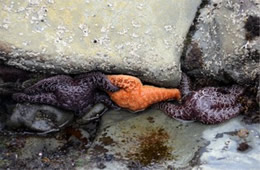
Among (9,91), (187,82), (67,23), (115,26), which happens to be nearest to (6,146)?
(9,91)

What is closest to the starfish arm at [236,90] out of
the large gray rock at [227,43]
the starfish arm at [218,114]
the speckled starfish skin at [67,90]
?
the large gray rock at [227,43]

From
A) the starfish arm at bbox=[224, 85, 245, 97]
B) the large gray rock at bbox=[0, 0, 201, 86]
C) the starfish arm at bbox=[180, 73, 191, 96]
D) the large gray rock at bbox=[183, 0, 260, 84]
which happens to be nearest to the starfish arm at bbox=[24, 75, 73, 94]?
the large gray rock at bbox=[0, 0, 201, 86]

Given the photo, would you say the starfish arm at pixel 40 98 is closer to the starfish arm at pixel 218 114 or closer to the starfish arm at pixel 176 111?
the starfish arm at pixel 176 111

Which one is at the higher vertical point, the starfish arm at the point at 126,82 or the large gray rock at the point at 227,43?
the large gray rock at the point at 227,43

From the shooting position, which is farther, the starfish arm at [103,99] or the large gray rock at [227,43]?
the starfish arm at [103,99]

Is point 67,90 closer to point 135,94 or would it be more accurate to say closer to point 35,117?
point 35,117

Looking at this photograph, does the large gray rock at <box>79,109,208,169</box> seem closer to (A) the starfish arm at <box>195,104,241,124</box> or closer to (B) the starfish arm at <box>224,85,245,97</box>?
(A) the starfish arm at <box>195,104,241,124</box>

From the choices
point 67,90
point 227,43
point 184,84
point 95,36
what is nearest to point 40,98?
point 67,90
